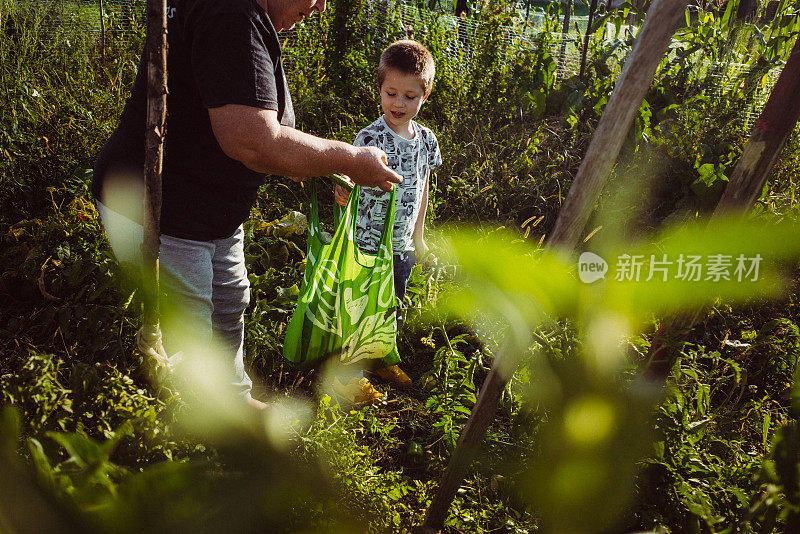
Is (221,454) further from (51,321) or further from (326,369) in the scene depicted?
(51,321)

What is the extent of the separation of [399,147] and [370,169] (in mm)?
1014

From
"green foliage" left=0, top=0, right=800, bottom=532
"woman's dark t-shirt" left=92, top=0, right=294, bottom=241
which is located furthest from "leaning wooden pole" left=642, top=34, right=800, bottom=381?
"woman's dark t-shirt" left=92, top=0, right=294, bottom=241

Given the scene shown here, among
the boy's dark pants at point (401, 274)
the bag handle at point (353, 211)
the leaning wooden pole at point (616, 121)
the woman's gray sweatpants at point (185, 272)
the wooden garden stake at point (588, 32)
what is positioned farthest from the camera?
the wooden garden stake at point (588, 32)

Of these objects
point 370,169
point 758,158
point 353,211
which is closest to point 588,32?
point 758,158

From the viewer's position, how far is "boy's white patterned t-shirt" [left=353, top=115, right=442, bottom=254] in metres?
2.24

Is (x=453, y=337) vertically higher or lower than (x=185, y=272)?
lower

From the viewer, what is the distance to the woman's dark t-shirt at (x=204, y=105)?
105 cm

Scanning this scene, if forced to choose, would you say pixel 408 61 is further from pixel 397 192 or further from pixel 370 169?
pixel 370 169

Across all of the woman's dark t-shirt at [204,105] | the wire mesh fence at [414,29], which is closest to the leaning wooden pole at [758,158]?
the woman's dark t-shirt at [204,105]

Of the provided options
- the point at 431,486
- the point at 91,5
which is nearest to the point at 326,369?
the point at 431,486

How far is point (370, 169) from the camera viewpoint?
4.17ft

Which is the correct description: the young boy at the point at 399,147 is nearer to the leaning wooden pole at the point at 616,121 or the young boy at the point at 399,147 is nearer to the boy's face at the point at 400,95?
the boy's face at the point at 400,95

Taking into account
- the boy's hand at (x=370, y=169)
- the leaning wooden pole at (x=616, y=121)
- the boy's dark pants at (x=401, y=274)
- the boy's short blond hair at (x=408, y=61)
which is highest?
the leaning wooden pole at (x=616, y=121)

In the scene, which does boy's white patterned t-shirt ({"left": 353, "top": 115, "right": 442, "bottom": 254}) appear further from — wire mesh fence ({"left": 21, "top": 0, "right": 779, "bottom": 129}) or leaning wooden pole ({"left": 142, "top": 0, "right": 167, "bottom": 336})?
wire mesh fence ({"left": 21, "top": 0, "right": 779, "bottom": 129})
